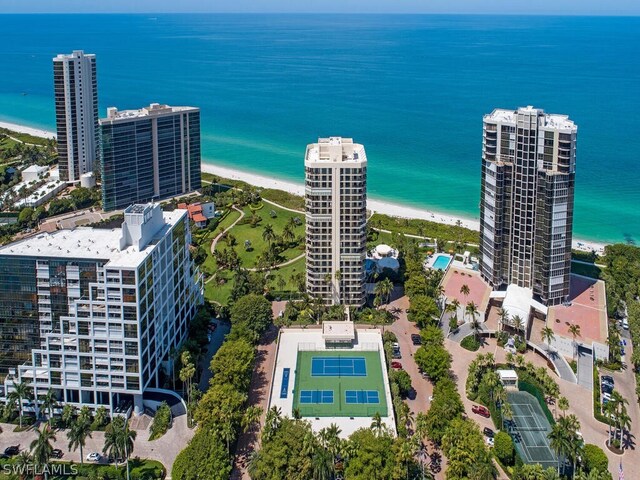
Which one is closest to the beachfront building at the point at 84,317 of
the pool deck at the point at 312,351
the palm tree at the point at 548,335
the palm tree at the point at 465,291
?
the pool deck at the point at 312,351

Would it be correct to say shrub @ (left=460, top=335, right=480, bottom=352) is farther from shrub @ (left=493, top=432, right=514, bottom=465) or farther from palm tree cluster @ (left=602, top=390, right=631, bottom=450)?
shrub @ (left=493, top=432, right=514, bottom=465)

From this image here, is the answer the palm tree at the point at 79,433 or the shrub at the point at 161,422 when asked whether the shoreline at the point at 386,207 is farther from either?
the palm tree at the point at 79,433

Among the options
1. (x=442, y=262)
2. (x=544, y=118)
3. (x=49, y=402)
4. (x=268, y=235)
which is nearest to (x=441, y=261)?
(x=442, y=262)

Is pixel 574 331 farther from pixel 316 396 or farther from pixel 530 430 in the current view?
pixel 316 396

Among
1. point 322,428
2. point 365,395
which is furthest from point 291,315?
point 322,428

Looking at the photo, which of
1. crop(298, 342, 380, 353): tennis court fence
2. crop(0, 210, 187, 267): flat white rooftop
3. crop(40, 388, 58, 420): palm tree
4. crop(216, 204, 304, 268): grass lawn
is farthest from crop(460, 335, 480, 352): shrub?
crop(40, 388, 58, 420): palm tree

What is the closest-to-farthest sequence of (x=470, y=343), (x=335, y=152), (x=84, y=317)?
(x=84, y=317) < (x=470, y=343) < (x=335, y=152)

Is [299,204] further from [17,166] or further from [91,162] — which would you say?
[17,166]
